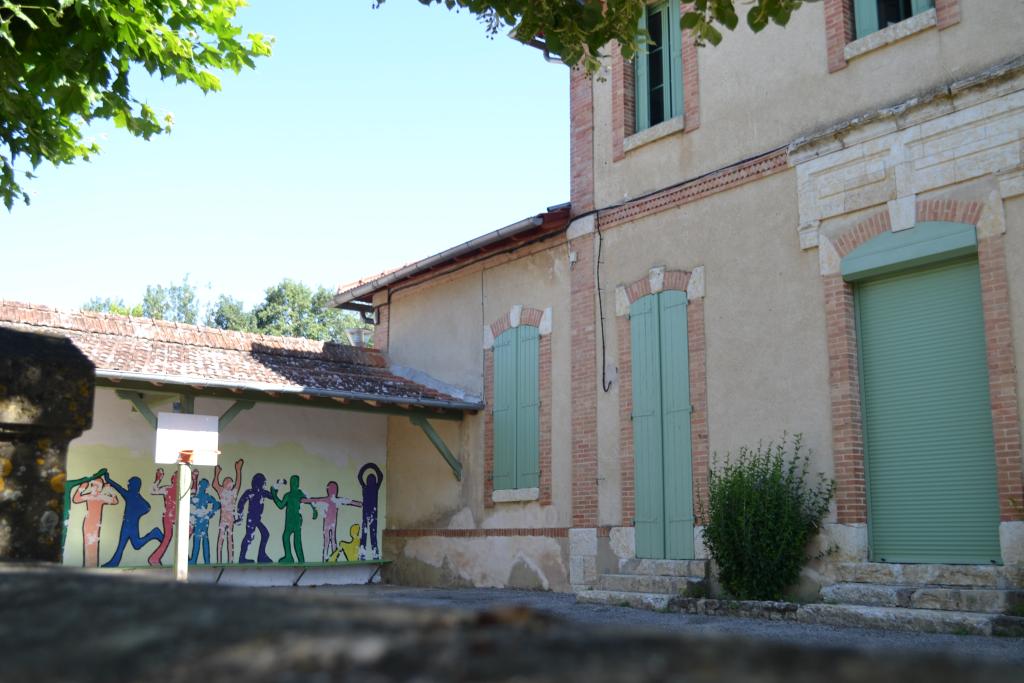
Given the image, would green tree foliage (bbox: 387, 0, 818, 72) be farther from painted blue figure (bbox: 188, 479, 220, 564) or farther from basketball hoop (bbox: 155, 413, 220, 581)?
painted blue figure (bbox: 188, 479, 220, 564)

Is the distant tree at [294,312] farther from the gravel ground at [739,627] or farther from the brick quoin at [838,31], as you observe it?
the brick quoin at [838,31]

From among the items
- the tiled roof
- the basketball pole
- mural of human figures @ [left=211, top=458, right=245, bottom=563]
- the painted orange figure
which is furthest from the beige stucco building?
the basketball pole

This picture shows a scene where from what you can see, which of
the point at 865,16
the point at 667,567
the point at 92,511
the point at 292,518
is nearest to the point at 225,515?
the point at 292,518

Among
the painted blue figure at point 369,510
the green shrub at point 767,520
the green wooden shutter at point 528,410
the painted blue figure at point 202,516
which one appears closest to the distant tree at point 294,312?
the painted blue figure at point 369,510

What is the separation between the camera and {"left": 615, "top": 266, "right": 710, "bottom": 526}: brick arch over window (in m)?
10.4

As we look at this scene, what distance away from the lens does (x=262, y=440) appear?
14.3 m

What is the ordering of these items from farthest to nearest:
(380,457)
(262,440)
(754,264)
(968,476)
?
1. (380,457)
2. (262,440)
3. (754,264)
4. (968,476)

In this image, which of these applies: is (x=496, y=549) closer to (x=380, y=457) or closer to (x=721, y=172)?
(x=380, y=457)

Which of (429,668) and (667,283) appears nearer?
(429,668)

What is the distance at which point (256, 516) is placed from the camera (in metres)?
14.1

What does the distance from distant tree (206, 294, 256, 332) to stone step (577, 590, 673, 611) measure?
39.1 metres

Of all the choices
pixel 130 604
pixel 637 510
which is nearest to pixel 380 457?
pixel 637 510

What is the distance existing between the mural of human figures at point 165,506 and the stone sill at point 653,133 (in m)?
7.21

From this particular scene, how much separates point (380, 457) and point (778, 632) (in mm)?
8744
